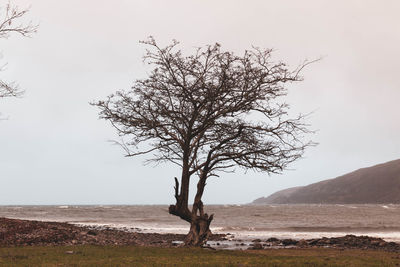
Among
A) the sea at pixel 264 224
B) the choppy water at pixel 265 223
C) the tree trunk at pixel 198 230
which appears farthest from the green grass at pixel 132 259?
the choppy water at pixel 265 223

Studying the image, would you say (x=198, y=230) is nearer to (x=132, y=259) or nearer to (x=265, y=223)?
(x=132, y=259)

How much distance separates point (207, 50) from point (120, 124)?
20.4ft

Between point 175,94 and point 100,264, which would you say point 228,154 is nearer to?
point 175,94

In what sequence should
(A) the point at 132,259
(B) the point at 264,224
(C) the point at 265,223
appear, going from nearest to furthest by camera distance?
(A) the point at 132,259
(B) the point at 264,224
(C) the point at 265,223

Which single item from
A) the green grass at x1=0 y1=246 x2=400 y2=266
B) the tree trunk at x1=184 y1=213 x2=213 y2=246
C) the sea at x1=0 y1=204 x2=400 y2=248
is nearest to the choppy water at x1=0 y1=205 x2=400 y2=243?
the sea at x1=0 y1=204 x2=400 y2=248

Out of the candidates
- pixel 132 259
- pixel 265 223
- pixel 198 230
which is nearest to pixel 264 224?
pixel 265 223

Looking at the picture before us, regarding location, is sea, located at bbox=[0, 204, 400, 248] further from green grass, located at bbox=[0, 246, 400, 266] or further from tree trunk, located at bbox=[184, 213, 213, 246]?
green grass, located at bbox=[0, 246, 400, 266]

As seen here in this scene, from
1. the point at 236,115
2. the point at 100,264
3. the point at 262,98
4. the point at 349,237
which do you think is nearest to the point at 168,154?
the point at 236,115

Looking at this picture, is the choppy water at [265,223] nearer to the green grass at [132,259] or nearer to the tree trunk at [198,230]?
the tree trunk at [198,230]

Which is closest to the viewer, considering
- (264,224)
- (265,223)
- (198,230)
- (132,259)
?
(132,259)

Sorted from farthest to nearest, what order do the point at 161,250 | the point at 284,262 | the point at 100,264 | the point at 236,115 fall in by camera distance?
the point at 236,115, the point at 161,250, the point at 284,262, the point at 100,264

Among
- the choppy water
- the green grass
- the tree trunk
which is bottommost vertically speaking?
the choppy water

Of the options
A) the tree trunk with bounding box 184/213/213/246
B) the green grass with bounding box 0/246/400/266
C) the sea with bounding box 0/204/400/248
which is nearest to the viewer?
the green grass with bounding box 0/246/400/266

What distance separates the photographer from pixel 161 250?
19.5m
